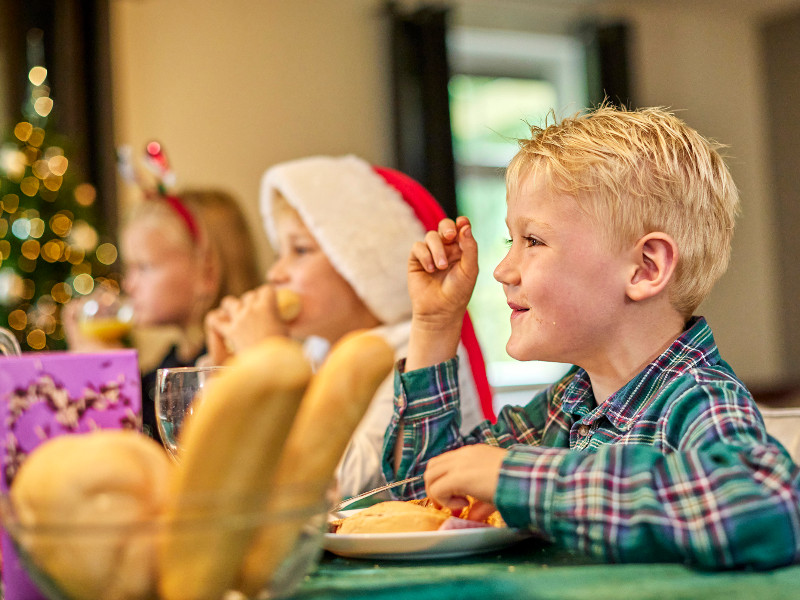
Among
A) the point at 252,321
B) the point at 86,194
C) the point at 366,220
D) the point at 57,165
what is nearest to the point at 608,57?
the point at 86,194

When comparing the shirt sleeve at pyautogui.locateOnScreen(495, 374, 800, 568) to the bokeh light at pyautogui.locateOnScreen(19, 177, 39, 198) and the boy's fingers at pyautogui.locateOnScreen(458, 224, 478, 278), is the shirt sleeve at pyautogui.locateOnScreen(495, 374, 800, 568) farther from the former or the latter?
the bokeh light at pyautogui.locateOnScreen(19, 177, 39, 198)

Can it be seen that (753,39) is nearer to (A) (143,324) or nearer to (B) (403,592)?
(A) (143,324)

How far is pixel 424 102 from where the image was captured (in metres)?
Result: 4.48

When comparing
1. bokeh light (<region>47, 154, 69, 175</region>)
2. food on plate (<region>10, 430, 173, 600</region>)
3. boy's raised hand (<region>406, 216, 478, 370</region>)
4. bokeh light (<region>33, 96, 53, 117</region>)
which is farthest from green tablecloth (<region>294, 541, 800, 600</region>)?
bokeh light (<region>33, 96, 53, 117</region>)

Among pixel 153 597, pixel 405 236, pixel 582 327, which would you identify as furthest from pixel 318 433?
pixel 405 236

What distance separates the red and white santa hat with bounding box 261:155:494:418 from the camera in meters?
1.78

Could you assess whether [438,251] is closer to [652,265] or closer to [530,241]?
[530,241]

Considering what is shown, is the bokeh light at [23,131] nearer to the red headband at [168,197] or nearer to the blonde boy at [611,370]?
the red headband at [168,197]

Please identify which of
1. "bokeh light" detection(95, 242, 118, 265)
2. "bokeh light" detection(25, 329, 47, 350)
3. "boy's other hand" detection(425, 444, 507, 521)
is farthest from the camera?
"bokeh light" detection(95, 242, 118, 265)

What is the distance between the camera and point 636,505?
598 mm

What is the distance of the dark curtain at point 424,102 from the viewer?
14.6 ft

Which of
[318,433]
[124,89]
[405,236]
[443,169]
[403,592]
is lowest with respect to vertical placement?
[403,592]

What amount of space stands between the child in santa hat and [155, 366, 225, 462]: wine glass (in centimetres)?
94

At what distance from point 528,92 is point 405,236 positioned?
367cm
